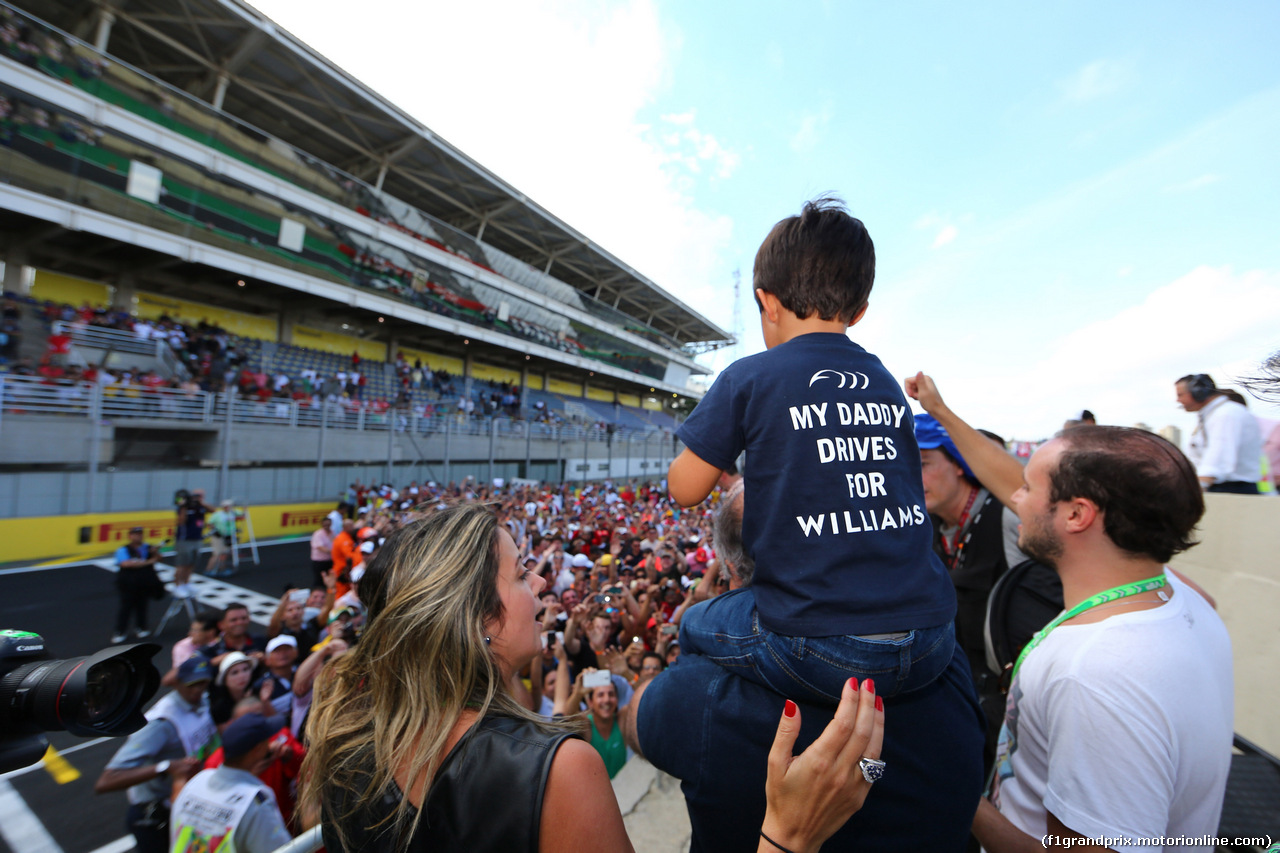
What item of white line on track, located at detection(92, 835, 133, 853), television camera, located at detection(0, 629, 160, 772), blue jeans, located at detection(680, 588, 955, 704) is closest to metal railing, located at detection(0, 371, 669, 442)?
white line on track, located at detection(92, 835, 133, 853)

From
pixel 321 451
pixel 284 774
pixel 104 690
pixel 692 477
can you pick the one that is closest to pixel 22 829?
pixel 284 774

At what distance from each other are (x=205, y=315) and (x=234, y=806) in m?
22.9

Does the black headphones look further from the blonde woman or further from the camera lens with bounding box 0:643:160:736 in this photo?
the camera lens with bounding box 0:643:160:736

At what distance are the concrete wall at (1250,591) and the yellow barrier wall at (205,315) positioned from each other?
25.3 metres

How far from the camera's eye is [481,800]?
1.03 metres

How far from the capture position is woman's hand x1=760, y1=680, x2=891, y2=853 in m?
0.83

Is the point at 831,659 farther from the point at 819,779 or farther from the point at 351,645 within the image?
the point at 351,645

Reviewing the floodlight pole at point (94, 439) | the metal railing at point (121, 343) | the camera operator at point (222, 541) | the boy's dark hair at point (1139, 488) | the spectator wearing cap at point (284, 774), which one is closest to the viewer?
the boy's dark hair at point (1139, 488)

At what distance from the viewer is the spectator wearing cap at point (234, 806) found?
8.16 feet

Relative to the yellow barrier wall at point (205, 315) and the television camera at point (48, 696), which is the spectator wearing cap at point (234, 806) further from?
the yellow barrier wall at point (205, 315)

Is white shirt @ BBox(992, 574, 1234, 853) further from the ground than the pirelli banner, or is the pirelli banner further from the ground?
white shirt @ BBox(992, 574, 1234, 853)

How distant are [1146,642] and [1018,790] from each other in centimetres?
54

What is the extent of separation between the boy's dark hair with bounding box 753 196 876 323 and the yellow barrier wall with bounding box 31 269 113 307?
23.7 meters

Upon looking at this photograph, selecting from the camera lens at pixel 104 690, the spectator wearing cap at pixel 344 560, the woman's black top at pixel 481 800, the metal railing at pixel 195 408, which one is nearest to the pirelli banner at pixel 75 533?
the metal railing at pixel 195 408
